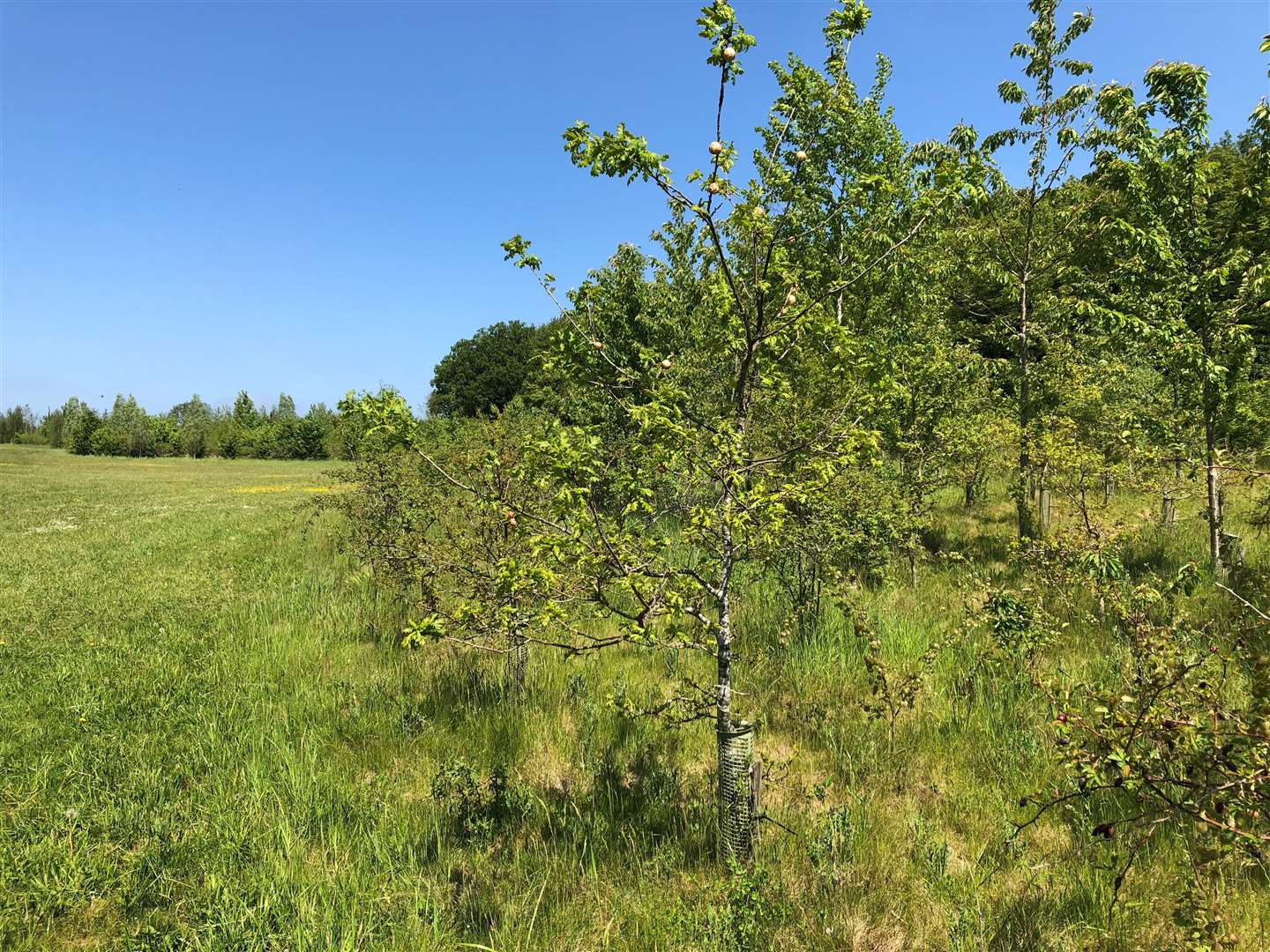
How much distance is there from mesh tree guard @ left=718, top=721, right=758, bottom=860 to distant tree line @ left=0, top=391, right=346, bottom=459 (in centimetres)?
8093

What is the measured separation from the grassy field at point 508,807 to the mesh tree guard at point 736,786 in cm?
22

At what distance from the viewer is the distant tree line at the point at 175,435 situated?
3019 inches

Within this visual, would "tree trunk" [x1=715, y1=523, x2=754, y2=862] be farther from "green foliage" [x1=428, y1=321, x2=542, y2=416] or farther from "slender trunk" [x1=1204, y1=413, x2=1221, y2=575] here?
"green foliage" [x1=428, y1=321, x2=542, y2=416]

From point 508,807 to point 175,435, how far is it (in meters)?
103

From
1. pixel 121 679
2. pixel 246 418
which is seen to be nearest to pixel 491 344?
pixel 246 418

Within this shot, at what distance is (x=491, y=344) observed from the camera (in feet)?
217

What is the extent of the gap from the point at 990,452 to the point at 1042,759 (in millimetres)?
8721

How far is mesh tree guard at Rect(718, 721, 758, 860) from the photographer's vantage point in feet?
10.6

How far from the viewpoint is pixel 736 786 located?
321 cm

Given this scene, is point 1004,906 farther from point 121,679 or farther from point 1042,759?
point 121,679

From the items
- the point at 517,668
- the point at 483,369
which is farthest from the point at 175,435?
the point at 517,668

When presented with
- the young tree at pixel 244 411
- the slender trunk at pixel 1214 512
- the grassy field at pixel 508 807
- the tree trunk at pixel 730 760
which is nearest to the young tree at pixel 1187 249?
the slender trunk at pixel 1214 512

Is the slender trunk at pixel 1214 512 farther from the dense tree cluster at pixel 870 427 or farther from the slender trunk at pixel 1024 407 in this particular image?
the slender trunk at pixel 1024 407

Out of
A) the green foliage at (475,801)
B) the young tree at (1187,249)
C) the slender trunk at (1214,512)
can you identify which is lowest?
the green foliage at (475,801)
